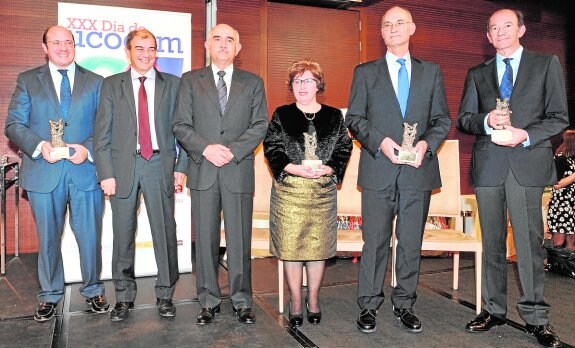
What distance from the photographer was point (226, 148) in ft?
10.5

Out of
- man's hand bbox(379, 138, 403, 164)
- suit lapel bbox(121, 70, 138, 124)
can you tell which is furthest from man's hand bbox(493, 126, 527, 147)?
suit lapel bbox(121, 70, 138, 124)

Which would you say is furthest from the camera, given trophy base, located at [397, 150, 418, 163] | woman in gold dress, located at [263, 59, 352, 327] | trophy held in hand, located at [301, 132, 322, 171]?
woman in gold dress, located at [263, 59, 352, 327]

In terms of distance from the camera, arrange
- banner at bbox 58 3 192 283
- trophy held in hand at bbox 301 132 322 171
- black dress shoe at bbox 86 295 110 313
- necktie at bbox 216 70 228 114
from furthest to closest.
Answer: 1. banner at bbox 58 3 192 283
2. black dress shoe at bbox 86 295 110 313
3. necktie at bbox 216 70 228 114
4. trophy held in hand at bbox 301 132 322 171

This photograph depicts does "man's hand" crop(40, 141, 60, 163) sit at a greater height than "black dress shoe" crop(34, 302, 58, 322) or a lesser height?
greater

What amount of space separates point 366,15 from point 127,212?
15.0 feet

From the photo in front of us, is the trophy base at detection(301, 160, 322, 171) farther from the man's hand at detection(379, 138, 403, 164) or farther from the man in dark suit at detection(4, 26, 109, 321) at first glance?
the man in dark suit at detection(4, 26, 109, 321)

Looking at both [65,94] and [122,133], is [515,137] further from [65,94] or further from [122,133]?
[65,94]

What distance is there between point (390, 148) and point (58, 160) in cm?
212

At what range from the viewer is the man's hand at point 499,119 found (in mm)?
2869

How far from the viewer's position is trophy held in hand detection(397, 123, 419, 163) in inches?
117

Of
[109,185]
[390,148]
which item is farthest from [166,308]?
[390,148]

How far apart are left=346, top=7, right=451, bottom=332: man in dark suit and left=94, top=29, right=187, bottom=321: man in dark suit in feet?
4.12

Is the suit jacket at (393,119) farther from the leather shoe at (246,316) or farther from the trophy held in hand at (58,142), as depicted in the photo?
the trophy held in hand at (58,142)

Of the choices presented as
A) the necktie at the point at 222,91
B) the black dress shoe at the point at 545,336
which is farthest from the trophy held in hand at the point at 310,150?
the black dress shoe at the point at 545,336
